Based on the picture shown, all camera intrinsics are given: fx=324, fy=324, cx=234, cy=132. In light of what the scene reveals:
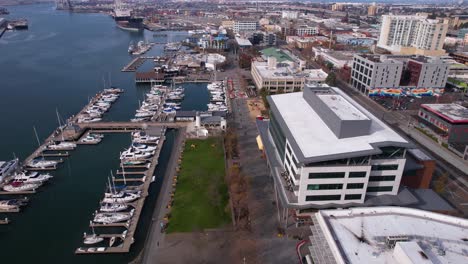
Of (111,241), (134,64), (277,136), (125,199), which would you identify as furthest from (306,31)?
(111,241)

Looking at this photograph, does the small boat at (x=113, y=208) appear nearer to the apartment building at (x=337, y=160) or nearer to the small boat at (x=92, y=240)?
the small boat at (x=92, y=240)

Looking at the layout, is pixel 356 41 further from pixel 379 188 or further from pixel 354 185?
Answer: pixel 354 185

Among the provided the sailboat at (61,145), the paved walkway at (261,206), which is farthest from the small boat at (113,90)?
the paved walkway at (261,206)

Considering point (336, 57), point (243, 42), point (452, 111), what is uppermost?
point (243, 42)

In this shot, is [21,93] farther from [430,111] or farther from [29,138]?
[430,111]

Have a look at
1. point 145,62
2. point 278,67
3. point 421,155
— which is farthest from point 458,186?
point 145,62
